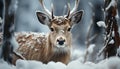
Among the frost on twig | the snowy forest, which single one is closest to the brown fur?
the snowy forest

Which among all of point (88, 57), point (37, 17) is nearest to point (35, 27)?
point (37, 17)

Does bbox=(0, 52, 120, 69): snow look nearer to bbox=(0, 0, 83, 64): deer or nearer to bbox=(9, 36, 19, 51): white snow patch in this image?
bbox=(0, 0, 83, 64): deer

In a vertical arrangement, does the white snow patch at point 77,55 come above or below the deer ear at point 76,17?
below

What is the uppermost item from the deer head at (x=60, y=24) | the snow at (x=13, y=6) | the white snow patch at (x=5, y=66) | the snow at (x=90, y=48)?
the snow at (x=13, y=6)

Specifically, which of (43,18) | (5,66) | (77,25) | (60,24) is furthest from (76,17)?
(5,66)

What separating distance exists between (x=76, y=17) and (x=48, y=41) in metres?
0.41

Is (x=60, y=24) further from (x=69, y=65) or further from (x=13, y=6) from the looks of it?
(x=13, y=6)

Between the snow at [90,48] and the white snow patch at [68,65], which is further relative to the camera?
the snow at [90,48]

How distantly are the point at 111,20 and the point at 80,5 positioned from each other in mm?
381

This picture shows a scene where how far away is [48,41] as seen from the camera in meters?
7.71

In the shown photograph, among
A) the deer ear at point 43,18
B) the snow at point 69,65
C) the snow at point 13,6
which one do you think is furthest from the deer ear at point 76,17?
the snow at point 13,6

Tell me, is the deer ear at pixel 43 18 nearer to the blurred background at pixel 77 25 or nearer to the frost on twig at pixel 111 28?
the blurred background at pixel 77 25

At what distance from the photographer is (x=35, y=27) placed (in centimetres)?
776

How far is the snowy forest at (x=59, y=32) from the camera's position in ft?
25.2
